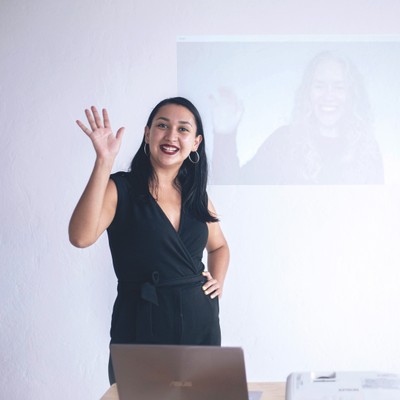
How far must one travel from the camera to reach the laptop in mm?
1398

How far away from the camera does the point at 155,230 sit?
2.19 metres

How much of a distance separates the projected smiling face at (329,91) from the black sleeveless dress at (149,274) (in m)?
1.40

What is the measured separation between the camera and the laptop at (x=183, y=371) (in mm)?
1398

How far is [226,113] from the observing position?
10.9ft

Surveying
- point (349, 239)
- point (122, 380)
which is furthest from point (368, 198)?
point (122, 380)

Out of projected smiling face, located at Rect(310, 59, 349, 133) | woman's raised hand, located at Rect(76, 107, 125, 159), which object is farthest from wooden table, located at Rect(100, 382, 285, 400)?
projected smiling face, located at Rect(310, 59, 349, 133)

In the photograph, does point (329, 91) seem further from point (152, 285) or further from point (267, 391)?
point (267, 391)

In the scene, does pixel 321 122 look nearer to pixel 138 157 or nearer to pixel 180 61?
pixel 180 61

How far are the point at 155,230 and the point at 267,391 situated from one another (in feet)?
2.21

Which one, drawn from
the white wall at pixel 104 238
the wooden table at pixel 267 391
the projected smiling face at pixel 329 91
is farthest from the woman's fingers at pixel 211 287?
the projected smiling face at pixel 329 91

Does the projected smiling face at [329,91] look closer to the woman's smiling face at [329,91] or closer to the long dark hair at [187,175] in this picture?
the woman's smiling face at [329,91]

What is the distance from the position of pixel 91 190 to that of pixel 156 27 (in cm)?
153

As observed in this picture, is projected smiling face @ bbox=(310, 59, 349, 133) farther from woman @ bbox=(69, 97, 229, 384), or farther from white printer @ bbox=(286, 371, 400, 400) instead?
white printer @ bbox=(286, 371, 400, 400)

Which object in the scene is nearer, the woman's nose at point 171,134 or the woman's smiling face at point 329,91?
the woman's nose at point 171,134
